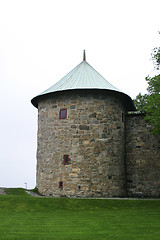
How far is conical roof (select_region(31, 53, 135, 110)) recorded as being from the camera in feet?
64.3

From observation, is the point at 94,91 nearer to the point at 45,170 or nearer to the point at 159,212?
the point at 45,170

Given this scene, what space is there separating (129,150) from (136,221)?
9.59 meters

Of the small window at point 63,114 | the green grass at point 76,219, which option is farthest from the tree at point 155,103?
the small window at point 63,114

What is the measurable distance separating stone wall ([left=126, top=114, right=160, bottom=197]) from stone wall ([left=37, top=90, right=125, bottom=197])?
A: 82cm

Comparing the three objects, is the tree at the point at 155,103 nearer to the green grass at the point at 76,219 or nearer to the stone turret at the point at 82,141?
the stone turret at the point at 82,141

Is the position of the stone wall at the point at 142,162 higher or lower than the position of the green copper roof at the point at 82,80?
lower

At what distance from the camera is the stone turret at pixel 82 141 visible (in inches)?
731

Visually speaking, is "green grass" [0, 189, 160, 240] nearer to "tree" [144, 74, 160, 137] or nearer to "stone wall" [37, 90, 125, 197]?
"stone wall" [37, 90, 125, 197]

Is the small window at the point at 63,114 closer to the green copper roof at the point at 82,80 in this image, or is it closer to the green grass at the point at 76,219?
the green copper roof at the point at 82,80

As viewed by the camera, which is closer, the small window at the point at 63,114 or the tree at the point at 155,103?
the tree at the point at 155,103

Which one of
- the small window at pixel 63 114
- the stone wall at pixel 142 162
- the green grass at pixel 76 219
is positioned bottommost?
the green grass at pixel 76 219

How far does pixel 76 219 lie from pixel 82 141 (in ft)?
24.9

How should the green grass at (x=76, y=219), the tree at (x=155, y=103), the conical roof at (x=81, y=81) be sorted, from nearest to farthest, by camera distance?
1. the green grass at (x=76, y=219)
2. the tree at (x=155, y=103)
3. the conical roof at (x=81, y=81)

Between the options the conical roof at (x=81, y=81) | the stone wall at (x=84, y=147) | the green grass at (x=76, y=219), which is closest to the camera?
the green grass at (x=76, y=219)
